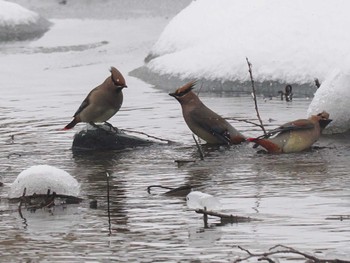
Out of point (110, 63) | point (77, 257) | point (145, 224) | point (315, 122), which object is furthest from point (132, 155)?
point (110, 63)

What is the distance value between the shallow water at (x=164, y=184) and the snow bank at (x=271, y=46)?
526mm

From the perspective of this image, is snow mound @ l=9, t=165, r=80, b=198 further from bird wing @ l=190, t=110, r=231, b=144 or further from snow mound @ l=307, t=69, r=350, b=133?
snow mound @ l=307, t=69, r=350, b=133

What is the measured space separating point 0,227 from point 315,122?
278 centimetres

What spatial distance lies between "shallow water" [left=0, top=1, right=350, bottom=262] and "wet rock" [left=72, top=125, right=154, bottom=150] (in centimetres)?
12

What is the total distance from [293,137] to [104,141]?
4.30 ft

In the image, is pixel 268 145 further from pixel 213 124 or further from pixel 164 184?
pixel 164 184

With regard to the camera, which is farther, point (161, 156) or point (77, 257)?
point (161, 156)

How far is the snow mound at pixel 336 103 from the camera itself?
25.6 feet

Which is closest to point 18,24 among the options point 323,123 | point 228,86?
point 228,86

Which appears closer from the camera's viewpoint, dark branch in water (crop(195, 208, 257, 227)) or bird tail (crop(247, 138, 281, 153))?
dark branch in water (crop(195, 208, 257, 227))

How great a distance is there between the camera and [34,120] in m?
9.20

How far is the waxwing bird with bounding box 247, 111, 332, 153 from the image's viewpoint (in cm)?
705

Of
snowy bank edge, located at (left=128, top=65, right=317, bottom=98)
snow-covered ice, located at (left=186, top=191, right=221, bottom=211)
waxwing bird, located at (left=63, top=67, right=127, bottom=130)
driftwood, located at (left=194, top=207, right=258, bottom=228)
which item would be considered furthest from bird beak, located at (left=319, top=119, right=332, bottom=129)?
snowy bank edge, located at (left=128, top=65, right=317, bottom=98)

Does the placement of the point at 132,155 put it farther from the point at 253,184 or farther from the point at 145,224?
the point at 145,224
